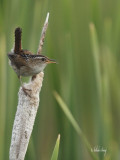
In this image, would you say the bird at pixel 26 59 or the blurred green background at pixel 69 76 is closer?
the bird at pixel 26 59

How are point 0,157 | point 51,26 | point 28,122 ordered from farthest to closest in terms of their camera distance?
point 51,26 < point 0,157 < point 28,122

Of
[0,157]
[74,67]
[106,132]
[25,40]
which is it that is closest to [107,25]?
[74,67]

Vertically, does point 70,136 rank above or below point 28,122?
below

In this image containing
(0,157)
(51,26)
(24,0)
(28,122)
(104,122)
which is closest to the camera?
(28,122)

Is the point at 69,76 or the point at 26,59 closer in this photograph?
the point at 26,59

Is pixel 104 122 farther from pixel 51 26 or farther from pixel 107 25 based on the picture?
pixel 51 26

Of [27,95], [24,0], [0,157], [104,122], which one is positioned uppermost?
[24,0]

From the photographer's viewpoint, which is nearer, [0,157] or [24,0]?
[0,157]

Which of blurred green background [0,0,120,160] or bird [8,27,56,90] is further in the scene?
blurred green background [0,0,120,160]
